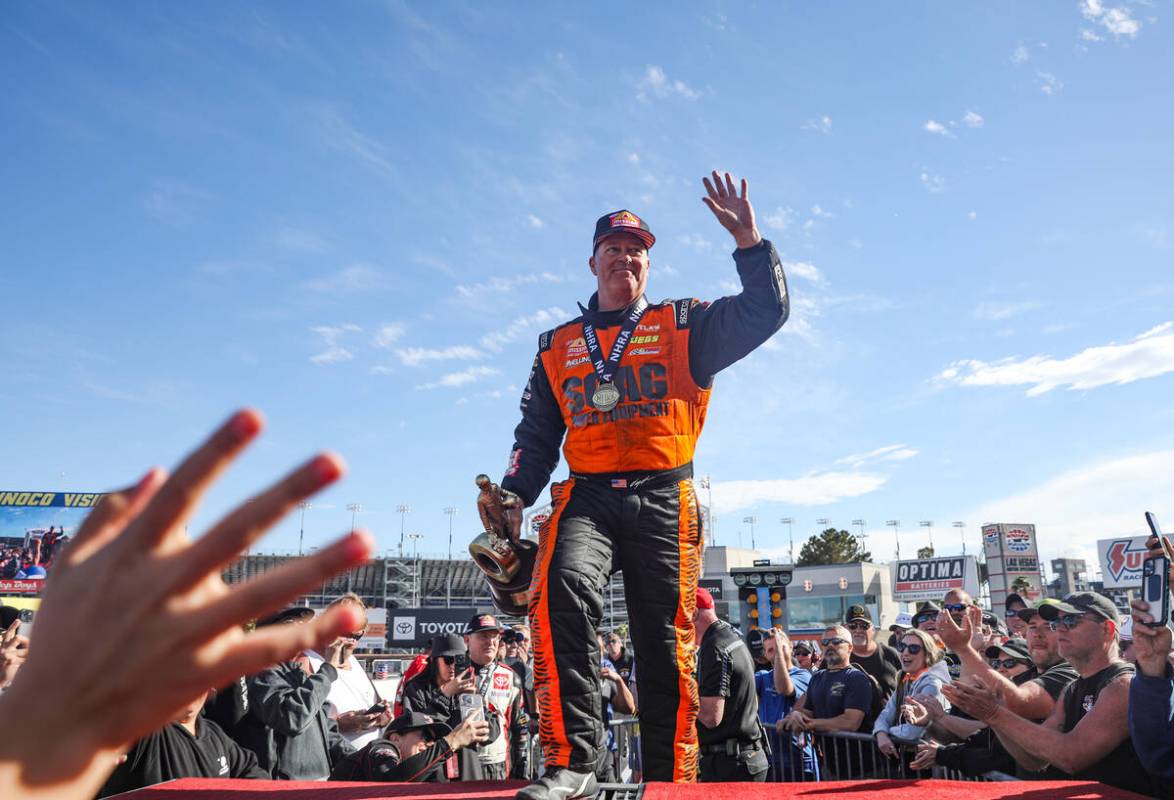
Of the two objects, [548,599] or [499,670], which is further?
[499,670]

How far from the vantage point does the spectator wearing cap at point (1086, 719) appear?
390 cm

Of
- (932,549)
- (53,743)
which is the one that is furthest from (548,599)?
(932,549)

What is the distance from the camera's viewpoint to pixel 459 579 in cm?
7731

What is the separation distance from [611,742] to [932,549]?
99562 mm

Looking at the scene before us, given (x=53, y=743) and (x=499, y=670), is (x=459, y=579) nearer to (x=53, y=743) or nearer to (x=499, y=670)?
(x=499, y=670)

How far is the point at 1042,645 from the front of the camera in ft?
19.4

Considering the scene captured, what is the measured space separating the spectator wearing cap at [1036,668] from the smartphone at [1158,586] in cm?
83

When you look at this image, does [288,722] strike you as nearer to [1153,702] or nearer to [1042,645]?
[1153,702]

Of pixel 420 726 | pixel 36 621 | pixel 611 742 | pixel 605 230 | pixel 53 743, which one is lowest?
pixel 611 742

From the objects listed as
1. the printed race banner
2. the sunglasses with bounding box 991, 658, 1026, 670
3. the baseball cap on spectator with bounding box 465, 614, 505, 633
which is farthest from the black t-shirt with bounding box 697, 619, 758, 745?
the printed race banner

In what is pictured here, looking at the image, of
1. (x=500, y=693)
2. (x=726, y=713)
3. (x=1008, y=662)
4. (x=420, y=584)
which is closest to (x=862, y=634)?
(x=1008, y=662)

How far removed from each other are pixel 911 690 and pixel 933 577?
60.6 m

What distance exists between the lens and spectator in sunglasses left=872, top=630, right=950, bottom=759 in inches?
235

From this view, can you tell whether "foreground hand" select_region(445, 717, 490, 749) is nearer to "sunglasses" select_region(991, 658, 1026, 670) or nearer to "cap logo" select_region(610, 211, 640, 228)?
"cap logo" select_region(610, 211, 640, 228)
